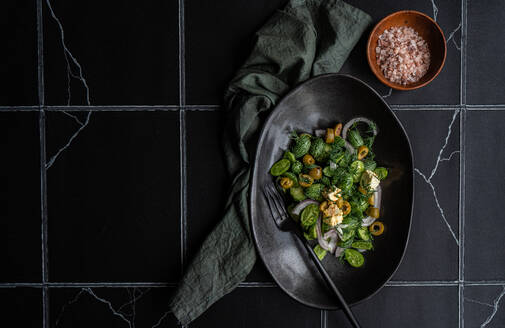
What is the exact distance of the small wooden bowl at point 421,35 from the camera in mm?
899

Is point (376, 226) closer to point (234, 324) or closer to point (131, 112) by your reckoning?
point (234, 324)

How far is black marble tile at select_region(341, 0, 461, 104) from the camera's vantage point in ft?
3.14

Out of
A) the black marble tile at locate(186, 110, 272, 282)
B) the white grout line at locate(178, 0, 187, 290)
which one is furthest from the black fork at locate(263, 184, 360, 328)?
the white grout line at locate(178, 0, 187, 290)

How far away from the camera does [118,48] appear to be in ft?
3.17

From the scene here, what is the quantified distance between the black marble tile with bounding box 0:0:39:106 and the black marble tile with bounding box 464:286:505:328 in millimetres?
1310

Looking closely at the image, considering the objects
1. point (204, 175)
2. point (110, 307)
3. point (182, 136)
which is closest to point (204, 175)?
point (204, 175)

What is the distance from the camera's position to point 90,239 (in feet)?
3.24

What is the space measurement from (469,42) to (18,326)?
145cm

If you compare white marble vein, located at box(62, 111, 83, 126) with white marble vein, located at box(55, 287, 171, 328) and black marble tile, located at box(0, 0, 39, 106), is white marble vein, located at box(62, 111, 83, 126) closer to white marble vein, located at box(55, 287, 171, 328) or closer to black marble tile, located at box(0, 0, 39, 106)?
black marble tile, located at box(0, 0, 39, 106)

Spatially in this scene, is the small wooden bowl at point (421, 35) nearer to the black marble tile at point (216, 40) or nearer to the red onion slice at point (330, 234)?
the black marble tile at point (216, 40)

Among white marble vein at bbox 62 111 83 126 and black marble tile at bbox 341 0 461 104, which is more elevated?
black marble tile at bbox 341 0 461 104

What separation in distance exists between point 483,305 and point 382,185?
1.55 ft

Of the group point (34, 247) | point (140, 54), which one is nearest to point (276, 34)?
point (140, 54)

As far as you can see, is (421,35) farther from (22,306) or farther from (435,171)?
(22,306)
